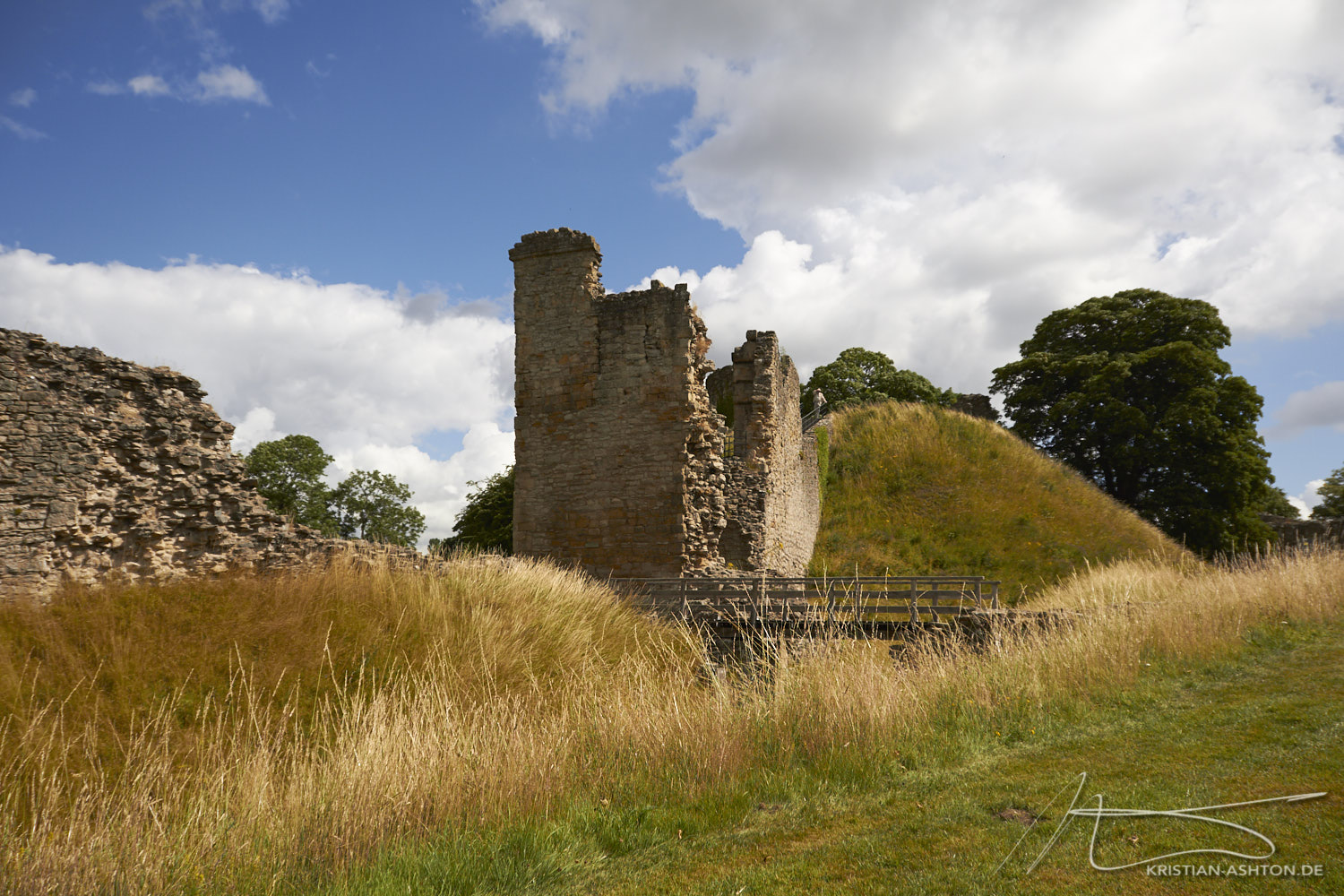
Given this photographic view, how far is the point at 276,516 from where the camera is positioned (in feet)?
30.4

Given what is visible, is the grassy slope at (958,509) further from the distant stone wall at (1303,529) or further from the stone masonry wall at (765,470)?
the distant stone wall at (1303,529)

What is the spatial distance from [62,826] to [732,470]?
42.2 feet

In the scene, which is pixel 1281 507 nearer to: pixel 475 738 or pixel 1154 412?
pixel 1154 412

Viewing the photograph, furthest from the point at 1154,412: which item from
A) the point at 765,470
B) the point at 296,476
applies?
the point at 296,476

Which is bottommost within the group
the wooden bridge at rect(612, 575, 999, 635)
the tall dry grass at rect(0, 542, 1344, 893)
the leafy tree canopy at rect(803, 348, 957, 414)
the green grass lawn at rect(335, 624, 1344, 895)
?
the green grass lawn at rect(335, 624, 1344, 895)

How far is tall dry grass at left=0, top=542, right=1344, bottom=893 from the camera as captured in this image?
12.5 ft

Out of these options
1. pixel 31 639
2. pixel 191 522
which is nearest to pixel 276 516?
pixel 191 522

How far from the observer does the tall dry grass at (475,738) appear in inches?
150

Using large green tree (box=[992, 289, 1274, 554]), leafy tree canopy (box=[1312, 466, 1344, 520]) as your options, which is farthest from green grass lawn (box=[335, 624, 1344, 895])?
leafy tree canopy (box=[1312, 466, 1344, 520])

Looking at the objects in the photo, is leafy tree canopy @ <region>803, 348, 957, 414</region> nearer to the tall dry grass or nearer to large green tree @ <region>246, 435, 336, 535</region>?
large green tree @ <region>246, 435, 336, 535</region>

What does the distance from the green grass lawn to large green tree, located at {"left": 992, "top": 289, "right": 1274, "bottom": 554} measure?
2279 centimetres

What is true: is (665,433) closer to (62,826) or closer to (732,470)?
(732,470)

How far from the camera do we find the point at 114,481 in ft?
26.5
